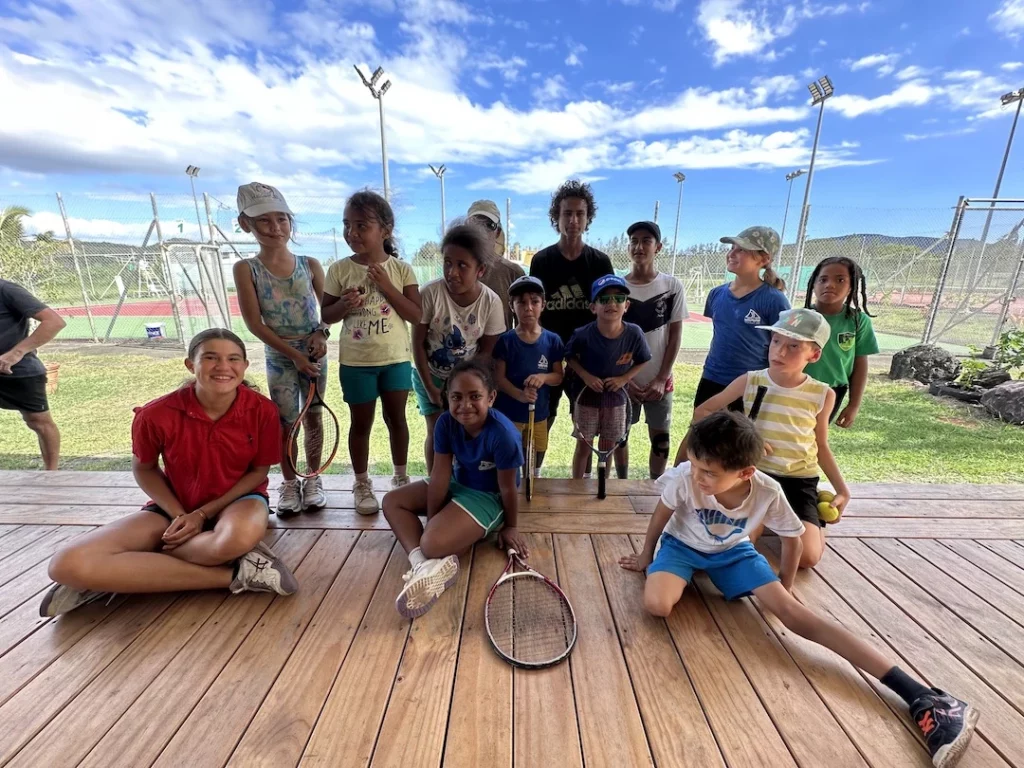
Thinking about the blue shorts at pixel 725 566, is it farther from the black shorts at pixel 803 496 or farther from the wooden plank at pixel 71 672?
the wooden plank at pixel 71 672

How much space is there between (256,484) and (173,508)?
14.9 inches

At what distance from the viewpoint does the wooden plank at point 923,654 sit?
168cm

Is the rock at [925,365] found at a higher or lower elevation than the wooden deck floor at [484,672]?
lower

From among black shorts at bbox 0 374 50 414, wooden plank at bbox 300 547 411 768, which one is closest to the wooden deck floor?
wooden plank at bbox 300 547 411 768

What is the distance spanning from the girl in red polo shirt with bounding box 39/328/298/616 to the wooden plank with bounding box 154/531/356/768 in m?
0.13

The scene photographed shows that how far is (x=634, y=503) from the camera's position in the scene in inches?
125

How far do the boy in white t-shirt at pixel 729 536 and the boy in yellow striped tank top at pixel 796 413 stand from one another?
12.1 inches

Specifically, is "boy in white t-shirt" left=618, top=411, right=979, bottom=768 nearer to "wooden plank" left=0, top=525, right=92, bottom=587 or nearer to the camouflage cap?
the camouflage cap

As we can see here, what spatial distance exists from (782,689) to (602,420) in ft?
5.55

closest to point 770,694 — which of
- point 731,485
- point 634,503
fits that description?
point 731,485

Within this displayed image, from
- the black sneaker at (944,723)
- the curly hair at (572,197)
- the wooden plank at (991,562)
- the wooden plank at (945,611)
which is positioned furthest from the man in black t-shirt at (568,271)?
the wooden plank at (991,562)

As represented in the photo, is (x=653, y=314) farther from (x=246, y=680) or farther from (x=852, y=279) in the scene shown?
(x=246, y=680)

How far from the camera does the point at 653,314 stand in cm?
333

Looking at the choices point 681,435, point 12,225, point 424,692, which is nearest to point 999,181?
point 681,435
